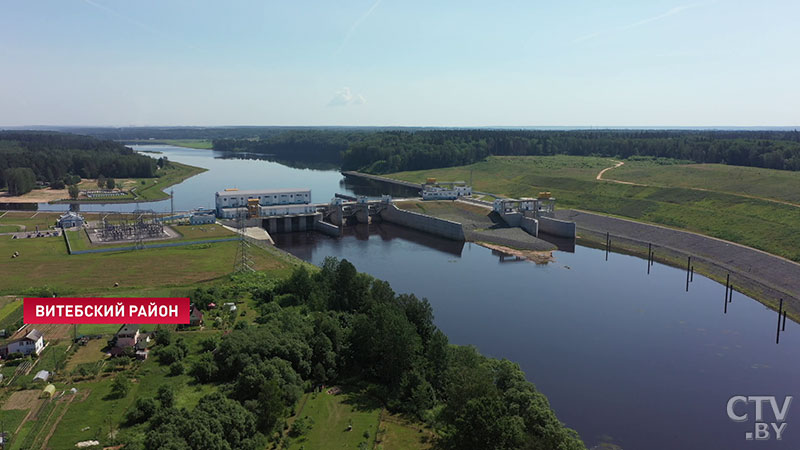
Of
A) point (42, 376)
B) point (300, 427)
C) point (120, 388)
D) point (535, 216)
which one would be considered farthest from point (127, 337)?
point (535, 216)

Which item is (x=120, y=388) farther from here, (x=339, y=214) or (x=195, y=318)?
(x=339, y=214)

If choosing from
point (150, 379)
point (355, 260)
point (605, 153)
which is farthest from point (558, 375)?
point (605, 153)

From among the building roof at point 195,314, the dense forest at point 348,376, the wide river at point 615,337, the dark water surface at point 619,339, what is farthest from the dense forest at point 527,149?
the building roof at point 195,314

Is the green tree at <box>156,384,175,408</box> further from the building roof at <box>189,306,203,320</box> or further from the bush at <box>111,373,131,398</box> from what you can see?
the building roof at <box>189,306,203,320</box>

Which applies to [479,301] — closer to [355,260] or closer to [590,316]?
[590,316]

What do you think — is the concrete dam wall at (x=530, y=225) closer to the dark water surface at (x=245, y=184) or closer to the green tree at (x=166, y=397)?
the dark water surface at (x=245, y=184)

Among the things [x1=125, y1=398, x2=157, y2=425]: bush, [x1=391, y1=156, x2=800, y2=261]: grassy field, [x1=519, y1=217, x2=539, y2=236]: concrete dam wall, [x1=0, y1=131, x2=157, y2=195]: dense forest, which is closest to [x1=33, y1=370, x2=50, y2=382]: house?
[x1=125, y1=398, x2=157, y2=425]: bush
